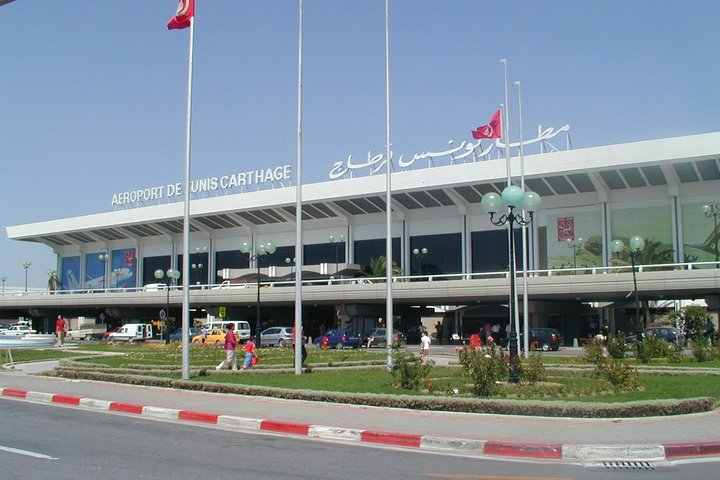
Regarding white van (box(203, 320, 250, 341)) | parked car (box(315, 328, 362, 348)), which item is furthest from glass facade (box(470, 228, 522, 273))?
white van (box(203, 320, 250, 341))

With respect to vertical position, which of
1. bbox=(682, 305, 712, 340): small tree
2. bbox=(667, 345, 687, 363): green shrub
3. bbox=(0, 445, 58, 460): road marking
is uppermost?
bbox=(682, 305, 712, 340): small tree

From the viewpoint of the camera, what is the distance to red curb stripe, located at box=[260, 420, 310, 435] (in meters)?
13.3

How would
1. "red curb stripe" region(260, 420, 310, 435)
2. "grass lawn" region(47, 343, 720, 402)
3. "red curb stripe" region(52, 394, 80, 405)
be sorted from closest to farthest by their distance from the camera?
"red curb stripe" region(260, 420, 310, 435), "grass lawn" region(47, 343, 720, 402), "red curb stripe" region(52, 394, 80, 405)

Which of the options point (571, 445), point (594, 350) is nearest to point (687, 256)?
point (594, 350)

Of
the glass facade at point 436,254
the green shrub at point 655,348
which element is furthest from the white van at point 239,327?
the green shrub at point 655,348

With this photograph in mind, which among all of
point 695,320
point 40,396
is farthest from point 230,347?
point 695,320

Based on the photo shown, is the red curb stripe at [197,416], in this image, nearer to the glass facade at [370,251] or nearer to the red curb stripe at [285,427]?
the red curb stripe at [285,427]

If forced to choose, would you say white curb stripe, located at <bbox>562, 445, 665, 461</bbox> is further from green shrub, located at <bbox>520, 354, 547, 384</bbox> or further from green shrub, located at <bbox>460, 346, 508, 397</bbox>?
green shrub, located at <bbox>520, 354, 547, 384</bbox>

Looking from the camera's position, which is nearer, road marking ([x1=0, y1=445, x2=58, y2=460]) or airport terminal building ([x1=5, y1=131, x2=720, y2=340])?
road marking ([x1=0, y1=445, x2=58, y2=460])

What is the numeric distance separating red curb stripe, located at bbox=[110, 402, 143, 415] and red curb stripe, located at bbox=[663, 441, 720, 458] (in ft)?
35.9

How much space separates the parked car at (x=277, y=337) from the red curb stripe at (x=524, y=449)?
140 ft

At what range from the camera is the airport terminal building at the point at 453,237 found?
55875 millimetres

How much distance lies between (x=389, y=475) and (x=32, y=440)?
6.37m

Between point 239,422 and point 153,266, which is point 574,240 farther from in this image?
point 239,422
